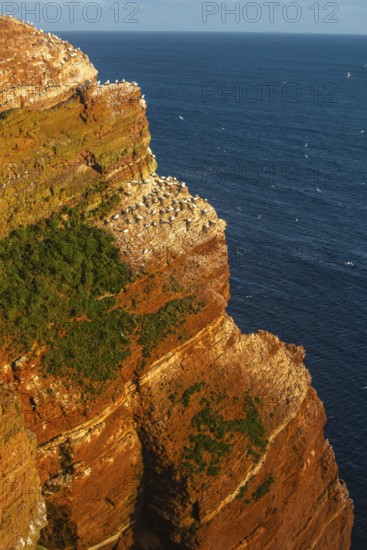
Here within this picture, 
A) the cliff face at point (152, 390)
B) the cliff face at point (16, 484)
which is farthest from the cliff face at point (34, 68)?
the cliff face at point (16, 484)

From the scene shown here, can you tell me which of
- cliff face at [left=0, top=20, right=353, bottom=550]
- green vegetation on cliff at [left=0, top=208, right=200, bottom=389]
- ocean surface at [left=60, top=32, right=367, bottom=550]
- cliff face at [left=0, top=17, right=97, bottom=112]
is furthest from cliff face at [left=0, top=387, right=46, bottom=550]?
ocean surface at [left=60, top=32, right=367, bottom=550]

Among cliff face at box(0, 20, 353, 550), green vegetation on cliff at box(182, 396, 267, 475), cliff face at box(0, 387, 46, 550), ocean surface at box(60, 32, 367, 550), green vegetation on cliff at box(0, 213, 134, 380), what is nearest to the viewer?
cliff face at box(0, 387, 46, 550)

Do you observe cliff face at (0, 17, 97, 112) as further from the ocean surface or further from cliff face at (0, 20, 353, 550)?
the ocean surface

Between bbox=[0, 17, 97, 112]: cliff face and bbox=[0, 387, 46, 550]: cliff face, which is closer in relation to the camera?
bbox=[0, 387, 46, 550]: cliff face

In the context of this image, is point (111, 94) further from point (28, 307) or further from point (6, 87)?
point (28, 307)

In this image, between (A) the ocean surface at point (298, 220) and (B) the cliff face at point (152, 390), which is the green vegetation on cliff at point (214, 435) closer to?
(B) the cliff face at point (152, 390)

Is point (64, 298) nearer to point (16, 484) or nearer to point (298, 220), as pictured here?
point (16, 484)

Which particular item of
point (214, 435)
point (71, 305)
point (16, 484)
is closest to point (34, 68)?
point (71, 305)
